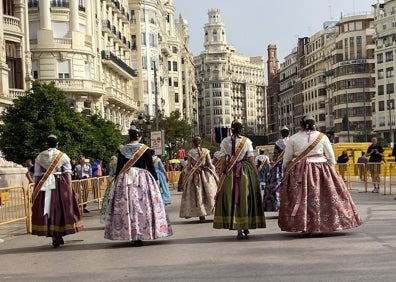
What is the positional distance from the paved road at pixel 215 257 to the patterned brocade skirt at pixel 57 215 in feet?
0.95

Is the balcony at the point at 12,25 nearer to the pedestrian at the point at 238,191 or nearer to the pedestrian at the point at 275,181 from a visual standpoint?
the pedestrian at the point at 275,181

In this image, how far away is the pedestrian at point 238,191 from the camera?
1212 centimetres

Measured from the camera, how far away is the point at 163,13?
10594cm

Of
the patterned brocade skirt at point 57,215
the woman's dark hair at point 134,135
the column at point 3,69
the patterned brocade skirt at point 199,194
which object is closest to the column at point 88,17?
the column at point 3,69

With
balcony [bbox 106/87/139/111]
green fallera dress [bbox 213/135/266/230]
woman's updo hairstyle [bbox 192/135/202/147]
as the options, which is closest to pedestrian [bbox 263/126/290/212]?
woman's updo hairstyle [bbox 192/135/202/147]

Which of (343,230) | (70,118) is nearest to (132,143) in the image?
(343,230)

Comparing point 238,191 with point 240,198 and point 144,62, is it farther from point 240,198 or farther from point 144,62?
point 144,62

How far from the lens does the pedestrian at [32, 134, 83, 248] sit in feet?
40.9

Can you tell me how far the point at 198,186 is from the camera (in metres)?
16.5

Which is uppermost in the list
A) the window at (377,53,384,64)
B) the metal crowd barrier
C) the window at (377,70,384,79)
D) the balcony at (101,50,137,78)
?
the window at (377,53,384,64)

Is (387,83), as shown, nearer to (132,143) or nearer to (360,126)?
(360,126)

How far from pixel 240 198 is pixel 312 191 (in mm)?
1139

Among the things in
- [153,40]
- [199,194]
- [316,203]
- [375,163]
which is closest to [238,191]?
[316,203]

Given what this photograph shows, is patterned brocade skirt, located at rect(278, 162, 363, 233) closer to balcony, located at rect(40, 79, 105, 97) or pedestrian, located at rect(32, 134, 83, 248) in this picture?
pedestrian, located at rect(32, 134, 83, 248)
